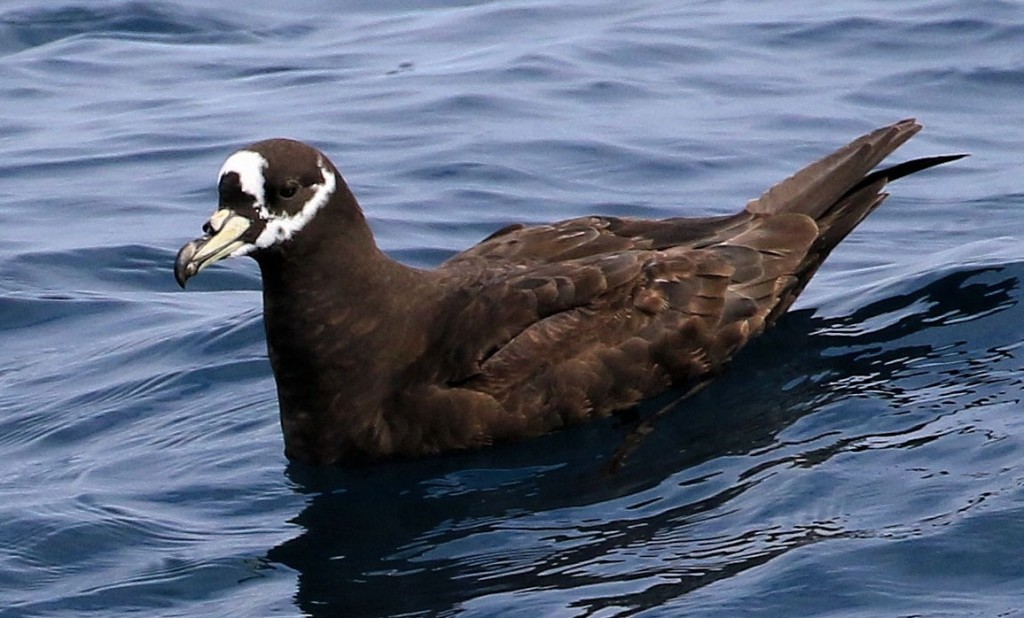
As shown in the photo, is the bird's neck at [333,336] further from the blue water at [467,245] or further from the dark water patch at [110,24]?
the dark water patch at [110,24]

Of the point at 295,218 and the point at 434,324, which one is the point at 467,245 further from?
the point at 295,218

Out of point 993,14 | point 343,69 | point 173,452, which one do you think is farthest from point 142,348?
point 993,14

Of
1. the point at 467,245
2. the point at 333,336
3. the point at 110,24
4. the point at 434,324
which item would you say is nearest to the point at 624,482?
the point at 434,324

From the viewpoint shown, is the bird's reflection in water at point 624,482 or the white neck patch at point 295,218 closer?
the bird's reflection in water at point 624,482

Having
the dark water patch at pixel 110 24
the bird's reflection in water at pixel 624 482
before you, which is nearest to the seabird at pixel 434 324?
the bird's reflection in water at pixel 624 482

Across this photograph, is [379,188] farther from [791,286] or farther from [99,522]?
[99,522]

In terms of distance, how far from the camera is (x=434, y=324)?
802cm

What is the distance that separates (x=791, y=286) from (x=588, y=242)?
0.97 m

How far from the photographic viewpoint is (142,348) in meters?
9.66

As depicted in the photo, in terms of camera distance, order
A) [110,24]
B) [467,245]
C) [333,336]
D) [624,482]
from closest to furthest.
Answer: [624,482]
[333,336]
[467,245]
[110,24]

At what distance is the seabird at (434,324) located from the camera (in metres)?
7.80

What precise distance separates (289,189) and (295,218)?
0.13 meters

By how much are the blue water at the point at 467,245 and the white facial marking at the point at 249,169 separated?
116cm

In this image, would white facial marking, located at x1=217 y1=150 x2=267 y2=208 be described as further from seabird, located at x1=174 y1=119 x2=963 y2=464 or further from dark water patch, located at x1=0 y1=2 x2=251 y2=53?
dark water patch, located at x1=0 y1=2 x2=251 y2=53
